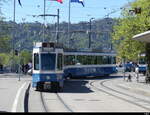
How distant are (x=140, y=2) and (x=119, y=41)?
6.43 m

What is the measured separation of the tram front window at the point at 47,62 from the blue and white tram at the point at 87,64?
1296 cm

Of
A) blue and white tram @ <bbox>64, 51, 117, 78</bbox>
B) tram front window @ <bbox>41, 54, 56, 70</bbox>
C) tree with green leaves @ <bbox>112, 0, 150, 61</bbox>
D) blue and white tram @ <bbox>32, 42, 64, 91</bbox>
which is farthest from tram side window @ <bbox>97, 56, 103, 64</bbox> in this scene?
tram front window @ <bbox>41, 54, 56, 70</bbox>

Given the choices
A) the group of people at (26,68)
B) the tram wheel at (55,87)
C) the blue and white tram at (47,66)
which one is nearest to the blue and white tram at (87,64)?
the group of people at (26,68)

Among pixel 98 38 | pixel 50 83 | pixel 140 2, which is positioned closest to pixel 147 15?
pixel 140 2

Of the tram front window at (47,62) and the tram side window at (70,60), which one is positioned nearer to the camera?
the tram front window at (47,62)

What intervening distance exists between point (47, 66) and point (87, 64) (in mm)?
18848

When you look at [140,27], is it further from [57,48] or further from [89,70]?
[57,48]

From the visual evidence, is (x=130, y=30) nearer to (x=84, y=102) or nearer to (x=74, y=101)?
(x=74, y=101)

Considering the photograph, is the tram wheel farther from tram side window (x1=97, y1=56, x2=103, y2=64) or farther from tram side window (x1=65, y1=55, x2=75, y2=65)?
tram side window (x1=97, y1=56, x2=103, y2=64)

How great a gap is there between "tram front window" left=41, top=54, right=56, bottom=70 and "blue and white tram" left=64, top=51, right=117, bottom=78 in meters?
13.0

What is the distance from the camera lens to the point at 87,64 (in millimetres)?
47875

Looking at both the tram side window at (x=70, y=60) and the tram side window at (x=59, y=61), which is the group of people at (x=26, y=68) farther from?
the tram side window at (x=59, y=61)

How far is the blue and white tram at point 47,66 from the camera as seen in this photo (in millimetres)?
29109

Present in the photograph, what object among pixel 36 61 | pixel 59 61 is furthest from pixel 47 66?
pixel 59 61
